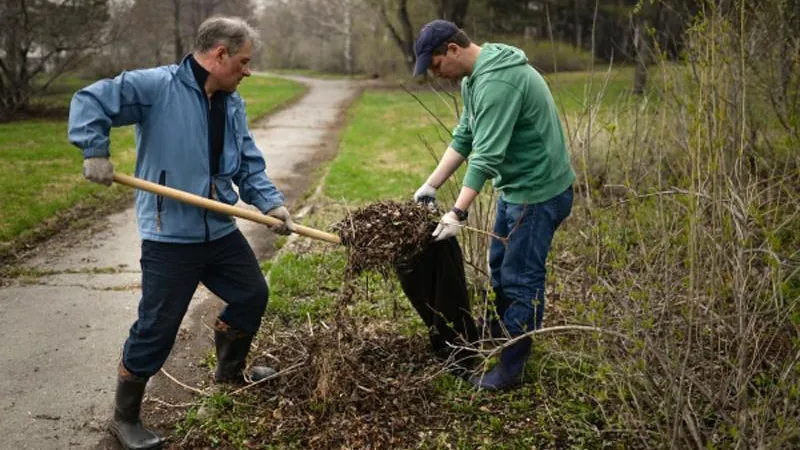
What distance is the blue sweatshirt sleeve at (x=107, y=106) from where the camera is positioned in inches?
123

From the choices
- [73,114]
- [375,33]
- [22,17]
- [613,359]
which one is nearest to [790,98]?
[613,359]

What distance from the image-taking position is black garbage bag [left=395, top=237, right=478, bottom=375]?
4.00 m

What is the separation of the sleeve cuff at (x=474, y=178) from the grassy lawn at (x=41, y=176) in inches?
195

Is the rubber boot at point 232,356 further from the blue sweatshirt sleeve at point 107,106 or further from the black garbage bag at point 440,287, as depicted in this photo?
the blue sweatshirt sleeve at point 107,106

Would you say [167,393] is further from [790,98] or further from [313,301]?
[790,98]

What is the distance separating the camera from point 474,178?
362 cm

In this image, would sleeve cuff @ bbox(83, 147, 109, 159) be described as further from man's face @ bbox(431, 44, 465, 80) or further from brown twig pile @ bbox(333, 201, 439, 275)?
man's face @ bbox(431, 44, 465, 80)

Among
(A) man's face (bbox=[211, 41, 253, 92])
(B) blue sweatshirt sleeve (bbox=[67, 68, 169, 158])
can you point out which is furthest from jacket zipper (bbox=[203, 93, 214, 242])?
(B) blue sweatshirt sleeve (bbox=[67, 68, 169, 158])

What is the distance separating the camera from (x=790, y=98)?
6.46 meters

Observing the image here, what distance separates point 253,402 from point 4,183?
636 centimetres

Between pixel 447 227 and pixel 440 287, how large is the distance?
1.43 ft

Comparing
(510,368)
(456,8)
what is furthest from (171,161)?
(456,8)

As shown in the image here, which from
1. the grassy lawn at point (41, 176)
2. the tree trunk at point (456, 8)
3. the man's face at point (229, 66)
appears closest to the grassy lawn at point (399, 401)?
the man's face at point (229, 66)

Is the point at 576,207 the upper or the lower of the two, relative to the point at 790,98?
lower
